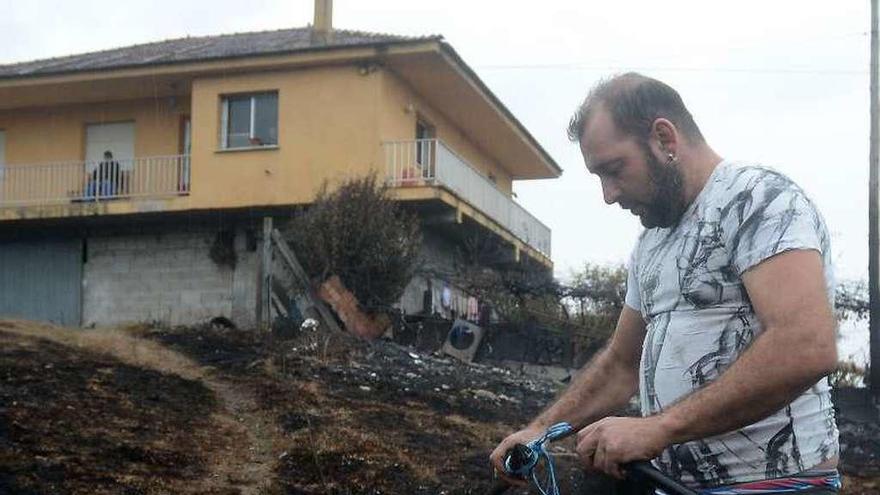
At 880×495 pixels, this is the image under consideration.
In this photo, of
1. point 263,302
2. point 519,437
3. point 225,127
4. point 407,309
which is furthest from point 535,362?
point 519,437

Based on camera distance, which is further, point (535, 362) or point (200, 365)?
point (535, 362)

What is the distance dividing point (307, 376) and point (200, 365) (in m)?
1.52

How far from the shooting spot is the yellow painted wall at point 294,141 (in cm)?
2186

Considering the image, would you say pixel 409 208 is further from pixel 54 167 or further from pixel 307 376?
pixel 307 376

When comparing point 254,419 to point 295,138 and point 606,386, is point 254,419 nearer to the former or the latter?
point 606,386

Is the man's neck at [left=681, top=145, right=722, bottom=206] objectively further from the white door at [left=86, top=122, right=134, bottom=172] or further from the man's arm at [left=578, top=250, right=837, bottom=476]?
the white door at [left=86, top=122, right=134, bottom=172]

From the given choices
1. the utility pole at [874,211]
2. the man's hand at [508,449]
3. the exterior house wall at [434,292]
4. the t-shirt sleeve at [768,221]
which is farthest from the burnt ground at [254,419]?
the utility pole at [874,211]

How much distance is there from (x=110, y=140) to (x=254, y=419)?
15.6 m

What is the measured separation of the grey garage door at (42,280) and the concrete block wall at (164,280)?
0.27 metres

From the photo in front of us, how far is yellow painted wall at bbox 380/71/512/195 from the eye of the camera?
72.7 feet

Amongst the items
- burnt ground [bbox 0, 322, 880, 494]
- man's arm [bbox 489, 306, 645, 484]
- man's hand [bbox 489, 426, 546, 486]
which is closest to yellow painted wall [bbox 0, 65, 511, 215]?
burnt ground [bbox 0, 322, 880, 494]

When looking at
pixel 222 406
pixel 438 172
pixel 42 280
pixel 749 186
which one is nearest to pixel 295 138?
pixel 438 172

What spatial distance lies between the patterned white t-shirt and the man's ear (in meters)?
0.12

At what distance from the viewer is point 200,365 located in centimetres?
1366
